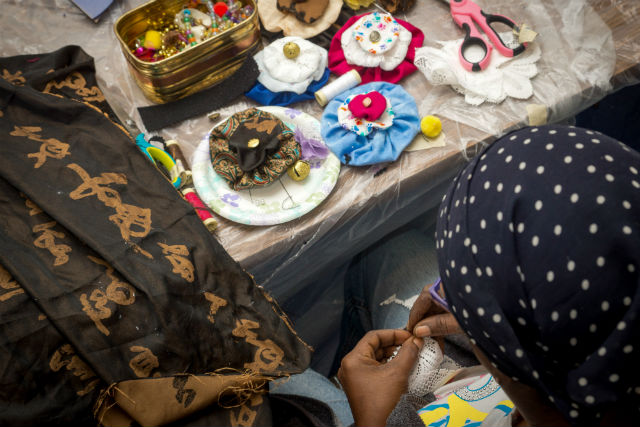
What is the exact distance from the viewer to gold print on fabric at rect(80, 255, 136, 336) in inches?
22.3

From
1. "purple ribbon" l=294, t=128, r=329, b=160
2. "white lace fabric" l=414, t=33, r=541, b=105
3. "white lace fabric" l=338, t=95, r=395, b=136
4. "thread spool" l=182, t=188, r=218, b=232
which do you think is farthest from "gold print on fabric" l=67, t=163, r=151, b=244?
"white lace fabric" l=414, t=33, r=541, b=105

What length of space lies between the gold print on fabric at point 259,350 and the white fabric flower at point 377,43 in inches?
25.4

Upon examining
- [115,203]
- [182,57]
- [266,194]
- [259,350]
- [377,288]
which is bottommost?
[377,288]

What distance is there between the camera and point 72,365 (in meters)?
0.55

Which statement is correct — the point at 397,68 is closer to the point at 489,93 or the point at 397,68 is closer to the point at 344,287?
the point at 489,93

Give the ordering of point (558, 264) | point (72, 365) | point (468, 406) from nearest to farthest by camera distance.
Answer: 1. point (558, 264)
2. point (72, 365)
3. point (468, 406)

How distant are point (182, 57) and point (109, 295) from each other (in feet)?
1.67

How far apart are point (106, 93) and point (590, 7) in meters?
1.20

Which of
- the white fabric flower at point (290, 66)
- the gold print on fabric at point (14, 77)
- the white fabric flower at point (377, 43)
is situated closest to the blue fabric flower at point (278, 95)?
the white fabric flower at point (290, 66)

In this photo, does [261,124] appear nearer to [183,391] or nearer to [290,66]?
[290,66]

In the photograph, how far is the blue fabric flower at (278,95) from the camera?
938 mm

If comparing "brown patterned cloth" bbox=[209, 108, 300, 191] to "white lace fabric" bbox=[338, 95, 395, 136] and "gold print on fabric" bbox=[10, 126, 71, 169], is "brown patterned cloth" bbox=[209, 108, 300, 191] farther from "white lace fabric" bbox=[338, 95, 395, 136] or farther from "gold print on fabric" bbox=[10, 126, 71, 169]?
"gold print on fabric" bbox=[10, 126, 71, 169]

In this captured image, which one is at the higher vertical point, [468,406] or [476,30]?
[476,30]

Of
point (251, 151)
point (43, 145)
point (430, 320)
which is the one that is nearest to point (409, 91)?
point (251, 151)
